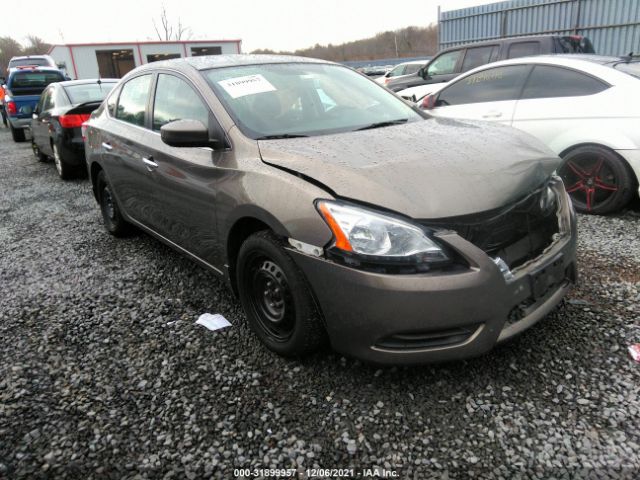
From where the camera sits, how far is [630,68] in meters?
4.54

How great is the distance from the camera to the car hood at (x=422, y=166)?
2.05 metres

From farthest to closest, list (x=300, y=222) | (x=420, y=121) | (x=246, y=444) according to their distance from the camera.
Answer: (x=420, y=121) → (x=300, y=222) → (x=246, y=444)

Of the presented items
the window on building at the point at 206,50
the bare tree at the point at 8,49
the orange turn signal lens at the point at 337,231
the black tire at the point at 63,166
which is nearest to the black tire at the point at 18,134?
the black tire at the point at 63,166

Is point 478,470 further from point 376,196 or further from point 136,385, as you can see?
point 136,385

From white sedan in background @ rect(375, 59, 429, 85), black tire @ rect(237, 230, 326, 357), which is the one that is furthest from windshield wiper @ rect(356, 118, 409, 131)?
white sedan in background @ rect(375, 59, 429, 85)

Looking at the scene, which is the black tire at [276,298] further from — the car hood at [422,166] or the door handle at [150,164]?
the door handle at [150,164]

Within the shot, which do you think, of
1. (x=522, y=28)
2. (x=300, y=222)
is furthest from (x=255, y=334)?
(x=522, y=28)

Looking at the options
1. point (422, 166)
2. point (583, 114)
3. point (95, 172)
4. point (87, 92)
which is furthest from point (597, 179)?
point (87, 92)

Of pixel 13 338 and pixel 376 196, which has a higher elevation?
pixel 376 196

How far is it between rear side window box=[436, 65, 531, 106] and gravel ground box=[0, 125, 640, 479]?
8.51 ft

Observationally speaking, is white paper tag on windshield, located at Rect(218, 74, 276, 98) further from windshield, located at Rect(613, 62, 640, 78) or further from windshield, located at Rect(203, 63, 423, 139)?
windshield, located at Rect(613, 62, 640, 78)

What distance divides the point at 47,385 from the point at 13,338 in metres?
0.68

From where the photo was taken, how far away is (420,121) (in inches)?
124

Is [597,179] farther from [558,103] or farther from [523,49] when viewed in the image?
[523,49]
